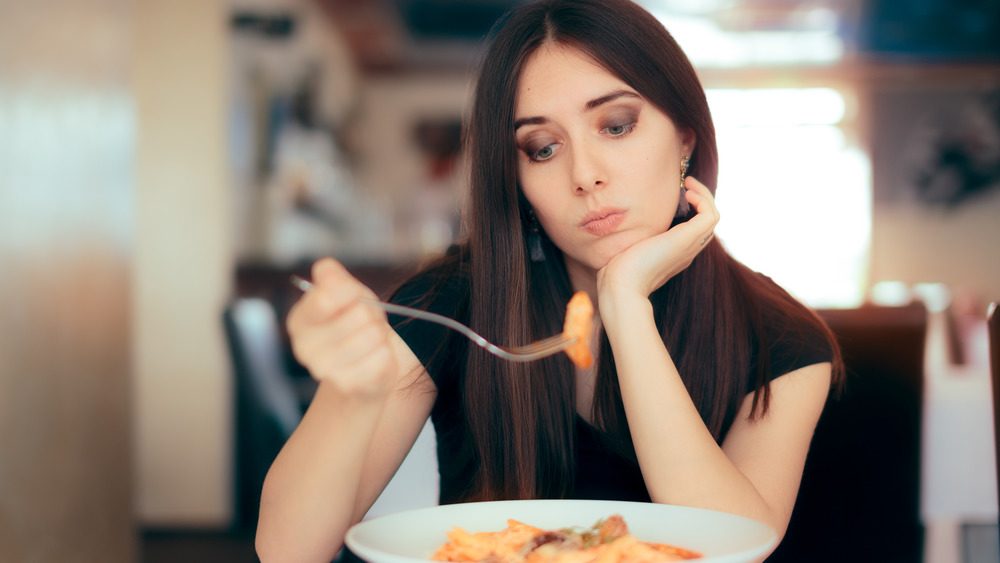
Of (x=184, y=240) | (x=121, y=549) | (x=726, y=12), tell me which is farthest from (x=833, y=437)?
(x=726, y=12)

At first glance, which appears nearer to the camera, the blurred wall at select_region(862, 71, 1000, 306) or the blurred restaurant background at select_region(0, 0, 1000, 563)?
the blurred restaurant background at select_region(0, 0, 1000, 563)

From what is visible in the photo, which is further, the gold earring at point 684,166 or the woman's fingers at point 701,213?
the gold earring at point 684,166

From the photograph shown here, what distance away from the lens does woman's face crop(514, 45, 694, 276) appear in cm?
→ 111

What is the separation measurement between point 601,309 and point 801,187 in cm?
735

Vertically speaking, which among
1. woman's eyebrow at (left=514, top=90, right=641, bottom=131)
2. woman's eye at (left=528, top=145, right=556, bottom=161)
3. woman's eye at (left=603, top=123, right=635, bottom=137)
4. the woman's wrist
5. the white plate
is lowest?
the white plate

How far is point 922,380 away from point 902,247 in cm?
698

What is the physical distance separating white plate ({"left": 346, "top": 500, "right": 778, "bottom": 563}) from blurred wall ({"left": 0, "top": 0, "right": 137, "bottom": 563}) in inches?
48.1

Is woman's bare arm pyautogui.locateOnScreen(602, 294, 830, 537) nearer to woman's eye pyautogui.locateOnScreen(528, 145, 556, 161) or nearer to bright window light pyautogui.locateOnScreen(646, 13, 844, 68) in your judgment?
woman's eye pyautogui.locateOnScreen(528, 145, 556, 161)

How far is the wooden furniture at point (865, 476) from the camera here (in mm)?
1412

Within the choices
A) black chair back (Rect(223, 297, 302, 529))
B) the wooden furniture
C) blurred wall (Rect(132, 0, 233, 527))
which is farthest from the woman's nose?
blurred wall (Rect(132, 0, 233, 527))

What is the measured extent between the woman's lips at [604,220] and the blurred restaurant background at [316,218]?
47cm

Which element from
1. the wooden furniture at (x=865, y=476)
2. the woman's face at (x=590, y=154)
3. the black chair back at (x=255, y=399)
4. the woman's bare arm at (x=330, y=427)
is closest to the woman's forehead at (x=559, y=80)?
the woman's face at (x=590, y=154)

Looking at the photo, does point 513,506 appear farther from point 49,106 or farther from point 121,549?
point 121,549

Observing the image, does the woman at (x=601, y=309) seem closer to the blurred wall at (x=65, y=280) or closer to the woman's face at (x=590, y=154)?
the woman's face at (x=590, y=154)
